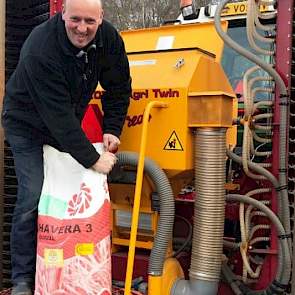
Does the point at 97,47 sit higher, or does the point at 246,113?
the point at 97,47

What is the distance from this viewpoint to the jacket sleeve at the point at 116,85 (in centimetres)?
255

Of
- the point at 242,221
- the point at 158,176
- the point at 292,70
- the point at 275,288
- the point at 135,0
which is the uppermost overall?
the point at 135,0

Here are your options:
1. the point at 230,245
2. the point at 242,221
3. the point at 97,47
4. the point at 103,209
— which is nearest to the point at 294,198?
the point at 242,221

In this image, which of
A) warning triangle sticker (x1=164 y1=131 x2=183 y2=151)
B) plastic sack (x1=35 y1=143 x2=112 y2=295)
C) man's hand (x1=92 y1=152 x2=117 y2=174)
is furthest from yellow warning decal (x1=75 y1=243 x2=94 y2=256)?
warning triangle sticker (x1=164 y1=131 x2=183 y2=151)

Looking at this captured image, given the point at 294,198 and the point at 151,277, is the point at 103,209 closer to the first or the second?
the point at 151,277

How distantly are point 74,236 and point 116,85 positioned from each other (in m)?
0.73

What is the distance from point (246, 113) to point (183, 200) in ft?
2.04

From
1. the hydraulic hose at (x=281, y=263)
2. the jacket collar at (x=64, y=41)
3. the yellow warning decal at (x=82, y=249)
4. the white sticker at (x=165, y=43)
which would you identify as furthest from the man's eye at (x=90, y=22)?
the white sticker at (x=165, y=43)

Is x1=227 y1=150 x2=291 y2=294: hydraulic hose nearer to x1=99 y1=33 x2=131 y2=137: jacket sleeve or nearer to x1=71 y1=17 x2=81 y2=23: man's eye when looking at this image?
x1=99 y1=33 x2=131 y2=137: jacket sleeve

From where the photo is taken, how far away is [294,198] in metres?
2.55

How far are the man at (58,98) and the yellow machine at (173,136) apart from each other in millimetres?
136

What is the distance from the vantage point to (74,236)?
227cm

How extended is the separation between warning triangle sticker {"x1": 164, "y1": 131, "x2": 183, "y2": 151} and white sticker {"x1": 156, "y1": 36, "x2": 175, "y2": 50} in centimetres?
122

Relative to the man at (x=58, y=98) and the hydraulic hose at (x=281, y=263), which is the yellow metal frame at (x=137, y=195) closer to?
the man at (x=58, y=98)
